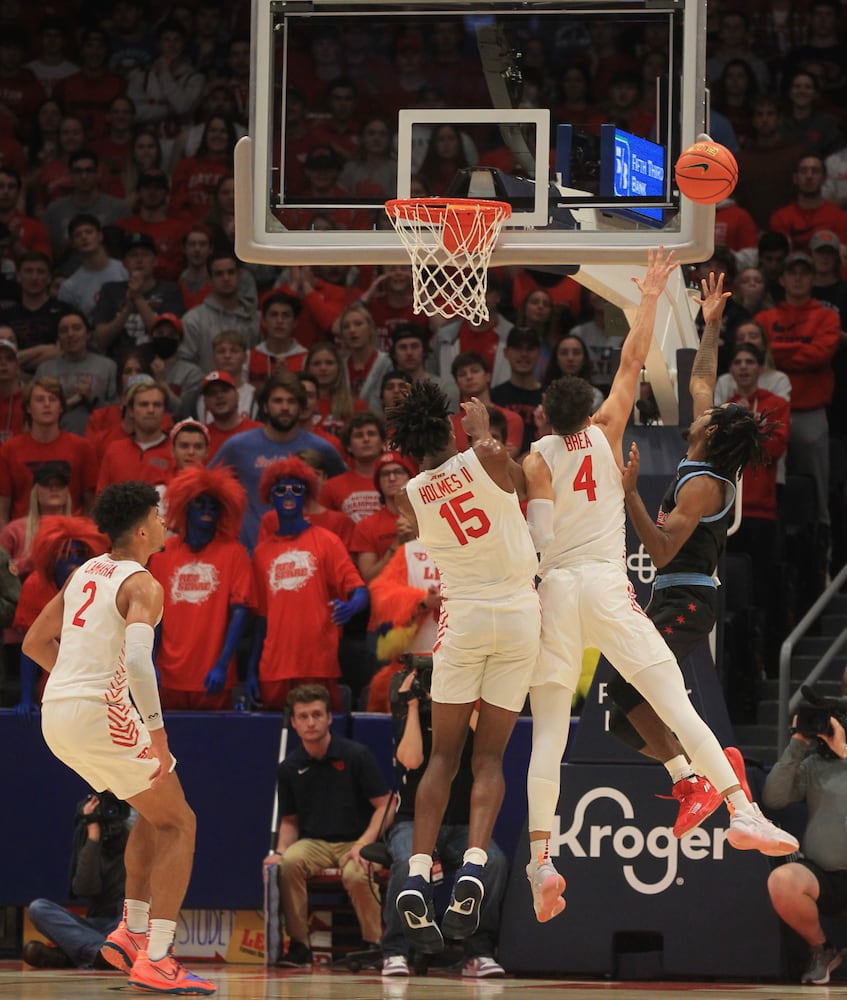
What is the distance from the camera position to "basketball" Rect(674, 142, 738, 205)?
26.0ft

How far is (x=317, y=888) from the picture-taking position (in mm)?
10820

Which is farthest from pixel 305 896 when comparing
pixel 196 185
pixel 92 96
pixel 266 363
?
pixel 92 96

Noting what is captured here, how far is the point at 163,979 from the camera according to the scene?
8508mm

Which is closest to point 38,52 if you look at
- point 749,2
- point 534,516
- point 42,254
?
point 42,254

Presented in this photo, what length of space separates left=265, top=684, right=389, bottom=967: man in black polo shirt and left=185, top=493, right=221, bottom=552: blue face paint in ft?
3.88

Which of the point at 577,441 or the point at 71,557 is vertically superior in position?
the point at 577,441

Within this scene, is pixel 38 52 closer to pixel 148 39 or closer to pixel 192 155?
pixel 148 39

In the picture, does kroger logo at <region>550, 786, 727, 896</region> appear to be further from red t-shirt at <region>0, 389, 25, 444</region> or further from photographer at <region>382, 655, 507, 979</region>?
red t-shirt at <region>0, 389, 25, 444</region>

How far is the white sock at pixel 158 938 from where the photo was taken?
855 centimetres

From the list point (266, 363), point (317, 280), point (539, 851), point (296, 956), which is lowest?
point (296, 956)

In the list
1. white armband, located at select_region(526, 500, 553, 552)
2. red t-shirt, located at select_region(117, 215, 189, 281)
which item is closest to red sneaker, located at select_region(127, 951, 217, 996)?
white armband, located at select_region(526, 500, 553, 552)

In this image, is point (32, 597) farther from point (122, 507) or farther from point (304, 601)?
point (122, 507)

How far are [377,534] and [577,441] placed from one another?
11.5 ft

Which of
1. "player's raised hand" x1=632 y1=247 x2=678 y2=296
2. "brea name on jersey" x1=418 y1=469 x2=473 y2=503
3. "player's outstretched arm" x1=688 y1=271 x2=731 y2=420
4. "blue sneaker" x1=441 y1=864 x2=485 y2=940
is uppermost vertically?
"player's raised hand" x1=632 y1=247 x2=678 y2=296
